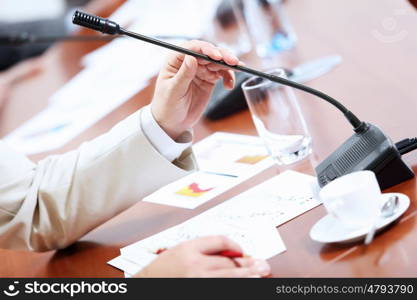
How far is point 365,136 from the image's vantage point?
3.05 ft

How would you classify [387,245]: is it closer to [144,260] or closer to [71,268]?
[144,260]

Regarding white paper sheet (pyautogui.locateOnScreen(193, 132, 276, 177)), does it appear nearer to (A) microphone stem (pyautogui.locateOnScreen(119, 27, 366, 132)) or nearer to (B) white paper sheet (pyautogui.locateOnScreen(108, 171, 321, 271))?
(B) white paper sheet (pyautogui.locateOnScreen(108, 171, 321, 271))

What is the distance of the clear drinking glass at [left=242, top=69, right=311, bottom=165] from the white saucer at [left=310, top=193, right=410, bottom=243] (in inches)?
11.2

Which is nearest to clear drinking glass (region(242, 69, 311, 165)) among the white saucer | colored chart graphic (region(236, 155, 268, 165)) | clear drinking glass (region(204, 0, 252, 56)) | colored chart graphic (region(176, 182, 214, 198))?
colored chart graphic (region(236, 155, 268, 165))

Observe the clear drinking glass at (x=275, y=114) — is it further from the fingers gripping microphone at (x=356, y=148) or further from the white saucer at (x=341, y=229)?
the white saucer at (x=341, y=229)

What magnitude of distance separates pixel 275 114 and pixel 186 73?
0.22 m

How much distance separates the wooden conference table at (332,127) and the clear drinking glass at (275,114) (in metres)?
0.04

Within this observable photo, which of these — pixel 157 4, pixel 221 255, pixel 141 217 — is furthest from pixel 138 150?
pixel 157 4

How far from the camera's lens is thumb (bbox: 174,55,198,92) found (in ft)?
3.22

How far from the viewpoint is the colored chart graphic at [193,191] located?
3.63ft

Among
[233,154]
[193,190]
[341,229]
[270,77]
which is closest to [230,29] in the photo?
[233,154]

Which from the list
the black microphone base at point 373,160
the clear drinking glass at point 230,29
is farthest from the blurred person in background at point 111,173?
the clear drinking glass at point 230,29

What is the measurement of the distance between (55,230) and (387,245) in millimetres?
528

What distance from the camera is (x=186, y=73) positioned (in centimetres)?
100
